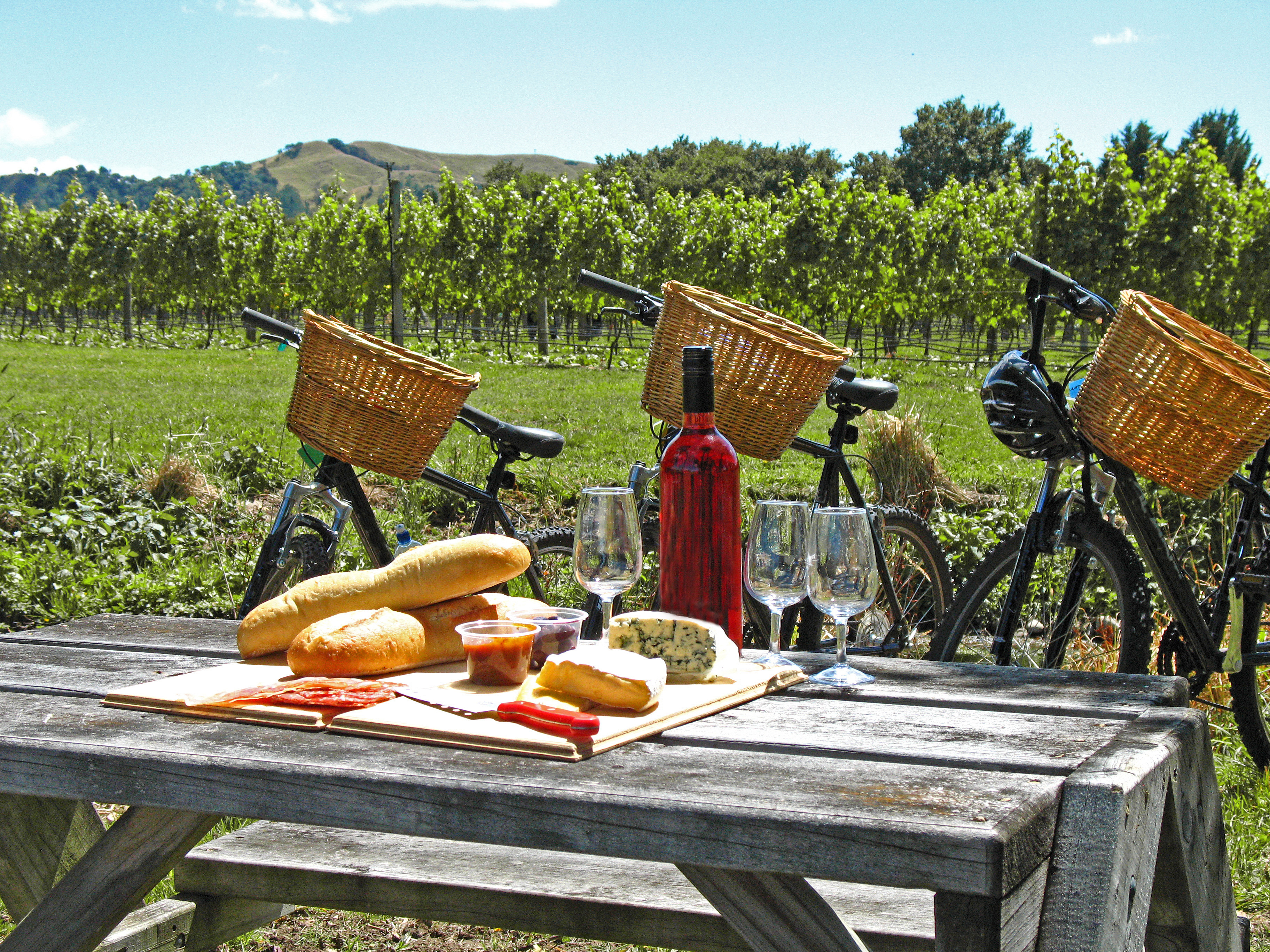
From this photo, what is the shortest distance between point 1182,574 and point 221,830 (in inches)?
118

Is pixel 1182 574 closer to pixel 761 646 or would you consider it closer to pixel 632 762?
pixel 761 646

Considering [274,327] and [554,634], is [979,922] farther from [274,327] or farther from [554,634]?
[274,327]

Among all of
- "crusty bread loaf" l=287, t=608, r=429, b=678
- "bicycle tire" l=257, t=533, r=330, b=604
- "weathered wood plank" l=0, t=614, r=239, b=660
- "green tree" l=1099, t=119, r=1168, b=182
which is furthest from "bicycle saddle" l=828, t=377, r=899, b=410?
"green tree" l=1099, t=119, r=1168, b=182

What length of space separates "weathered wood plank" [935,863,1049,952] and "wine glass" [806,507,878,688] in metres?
0.52

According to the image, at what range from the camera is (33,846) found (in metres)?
2.12

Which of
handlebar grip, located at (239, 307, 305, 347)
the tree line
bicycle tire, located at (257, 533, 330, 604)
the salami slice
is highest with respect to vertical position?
the tree line

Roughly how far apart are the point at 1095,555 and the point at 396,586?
2.23m

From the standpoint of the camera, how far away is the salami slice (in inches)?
59.1

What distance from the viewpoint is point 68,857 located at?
2164 mm

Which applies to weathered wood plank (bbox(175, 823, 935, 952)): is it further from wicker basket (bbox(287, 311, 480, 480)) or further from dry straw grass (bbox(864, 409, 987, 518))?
dry straw grass (bbox(864, 409, 987, 518))

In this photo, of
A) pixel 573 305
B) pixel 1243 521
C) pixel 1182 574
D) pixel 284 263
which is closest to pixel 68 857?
pixel 1182 574

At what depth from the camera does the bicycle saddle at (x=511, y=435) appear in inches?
153

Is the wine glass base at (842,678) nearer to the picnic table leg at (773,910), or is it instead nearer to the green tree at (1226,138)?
the picnic table leg at (773,910)

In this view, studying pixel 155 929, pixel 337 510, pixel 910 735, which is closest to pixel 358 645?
pixel 910 735
